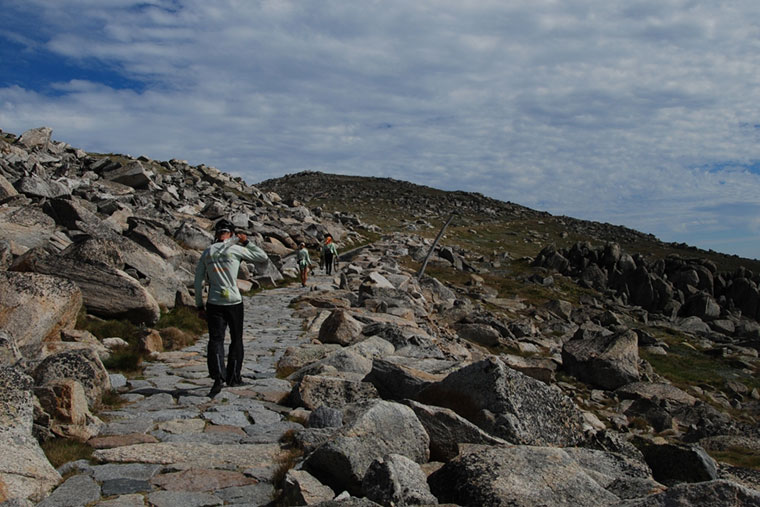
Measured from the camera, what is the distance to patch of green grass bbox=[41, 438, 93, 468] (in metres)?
5.77

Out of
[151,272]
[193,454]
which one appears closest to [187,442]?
[193,454]

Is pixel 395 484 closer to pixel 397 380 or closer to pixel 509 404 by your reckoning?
pixel 509 404

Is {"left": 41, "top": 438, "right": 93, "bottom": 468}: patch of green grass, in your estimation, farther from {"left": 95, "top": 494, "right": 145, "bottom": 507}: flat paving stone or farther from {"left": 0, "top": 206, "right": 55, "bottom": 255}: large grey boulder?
{"left": 0, "top": 206, "right": 55, "bottom": 255}: large grey boulder

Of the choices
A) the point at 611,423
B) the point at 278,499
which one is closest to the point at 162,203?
the point at 611,423

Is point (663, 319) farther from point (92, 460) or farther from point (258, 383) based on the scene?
point (92, 460)

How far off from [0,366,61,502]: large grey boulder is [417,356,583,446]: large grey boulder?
422cm

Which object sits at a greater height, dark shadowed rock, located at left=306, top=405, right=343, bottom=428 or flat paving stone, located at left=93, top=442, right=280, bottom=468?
dark shadowed rock, located at left=306, top=405, right=343, bottom=428

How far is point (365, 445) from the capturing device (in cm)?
559

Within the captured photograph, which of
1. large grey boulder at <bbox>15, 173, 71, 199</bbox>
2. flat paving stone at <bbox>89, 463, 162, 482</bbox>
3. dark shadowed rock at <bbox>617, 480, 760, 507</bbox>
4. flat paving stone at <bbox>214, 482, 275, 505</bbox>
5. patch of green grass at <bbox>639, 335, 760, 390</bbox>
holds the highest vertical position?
large grey boulder at <bbox>15, 173, 71, 199</bbox>

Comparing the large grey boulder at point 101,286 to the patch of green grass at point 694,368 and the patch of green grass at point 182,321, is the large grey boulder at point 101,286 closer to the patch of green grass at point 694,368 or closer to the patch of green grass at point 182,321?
the patch of green grass at point 182,321

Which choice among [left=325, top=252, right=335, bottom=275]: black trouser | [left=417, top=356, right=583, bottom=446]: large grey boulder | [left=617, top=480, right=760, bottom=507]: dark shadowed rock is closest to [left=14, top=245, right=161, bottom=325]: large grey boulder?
[left=417, top=356, right=583, bottom=446]: large grey boulder

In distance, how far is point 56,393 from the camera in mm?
6441

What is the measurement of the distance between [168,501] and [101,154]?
5292 centimetres

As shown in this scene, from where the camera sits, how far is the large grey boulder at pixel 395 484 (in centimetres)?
468
